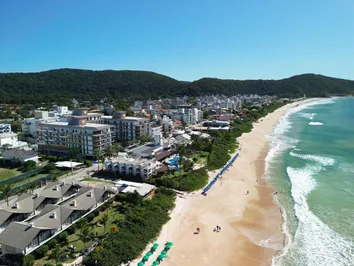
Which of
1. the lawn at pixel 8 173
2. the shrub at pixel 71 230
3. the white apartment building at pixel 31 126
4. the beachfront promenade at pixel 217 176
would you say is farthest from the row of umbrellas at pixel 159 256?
the white apartment building at pixel 31 126

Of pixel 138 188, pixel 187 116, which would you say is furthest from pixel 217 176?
pixel 187 116

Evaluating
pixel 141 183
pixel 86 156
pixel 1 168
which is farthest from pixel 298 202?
pixel 1 168

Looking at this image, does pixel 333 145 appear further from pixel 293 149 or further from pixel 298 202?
pixel 298 202

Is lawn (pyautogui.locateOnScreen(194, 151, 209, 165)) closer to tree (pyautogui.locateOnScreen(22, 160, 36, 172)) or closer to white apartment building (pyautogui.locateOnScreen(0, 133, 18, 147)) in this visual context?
tree (pyautogui.locateOnScreen(22, 160, 36, 172))

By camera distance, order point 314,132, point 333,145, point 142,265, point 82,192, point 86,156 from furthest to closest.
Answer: point 314,132, point 333,145, point 86,156, point 82,192, point 142,265

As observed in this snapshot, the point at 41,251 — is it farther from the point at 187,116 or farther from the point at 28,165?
the point at 187,116

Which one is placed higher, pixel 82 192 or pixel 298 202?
pixel 82 192

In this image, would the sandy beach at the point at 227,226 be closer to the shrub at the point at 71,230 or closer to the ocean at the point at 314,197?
the ocean at the point at 314,197
